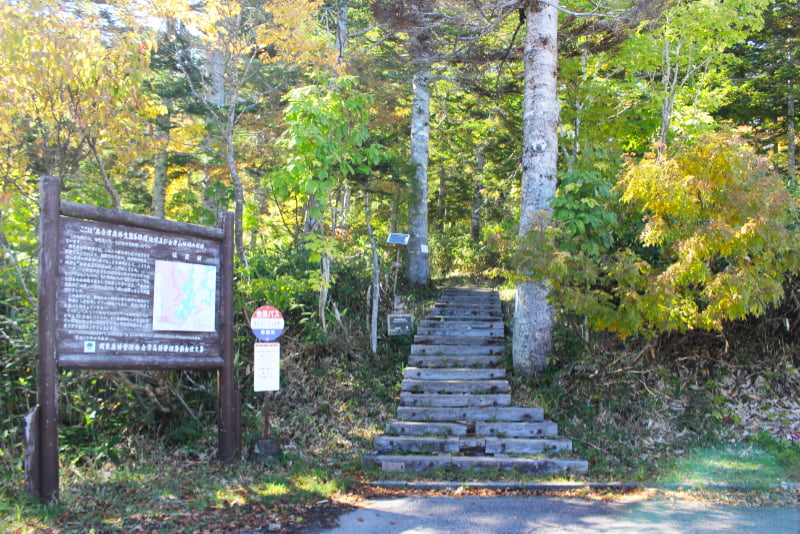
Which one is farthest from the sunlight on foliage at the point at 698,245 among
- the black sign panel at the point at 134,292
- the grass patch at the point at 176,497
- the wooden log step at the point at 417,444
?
the black sign panel at the point at 134,292

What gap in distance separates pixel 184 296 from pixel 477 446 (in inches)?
158

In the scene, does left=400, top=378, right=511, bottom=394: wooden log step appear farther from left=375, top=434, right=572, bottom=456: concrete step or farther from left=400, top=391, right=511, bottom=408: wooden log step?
left=375, top=434, right=572, bottom=456: concrete step

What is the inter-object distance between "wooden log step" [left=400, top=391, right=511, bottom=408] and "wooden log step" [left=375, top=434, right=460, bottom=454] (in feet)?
3.09

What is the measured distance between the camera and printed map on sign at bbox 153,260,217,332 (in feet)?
20.2

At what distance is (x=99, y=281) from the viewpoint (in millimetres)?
5688

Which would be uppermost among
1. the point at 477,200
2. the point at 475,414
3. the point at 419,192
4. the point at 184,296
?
the point at 477,200

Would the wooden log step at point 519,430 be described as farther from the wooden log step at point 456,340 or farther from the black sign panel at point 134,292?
the black sign panel at point 134,292

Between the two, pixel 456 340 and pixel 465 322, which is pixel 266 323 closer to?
pixel 456 340

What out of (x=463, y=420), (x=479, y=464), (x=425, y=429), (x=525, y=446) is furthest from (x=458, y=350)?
(x=479, y=464)

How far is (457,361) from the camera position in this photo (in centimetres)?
955

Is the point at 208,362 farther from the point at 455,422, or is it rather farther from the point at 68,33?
the point at 68,33

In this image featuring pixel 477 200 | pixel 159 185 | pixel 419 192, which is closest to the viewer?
pixel 159 185

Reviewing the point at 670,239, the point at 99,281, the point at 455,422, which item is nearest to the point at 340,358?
the point at 455,422

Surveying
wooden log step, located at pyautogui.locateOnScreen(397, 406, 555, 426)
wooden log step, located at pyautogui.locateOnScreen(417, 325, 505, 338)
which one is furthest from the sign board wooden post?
wooden log step, located at pyautogui.locateOnScreen(417, 325, 505, 338)
